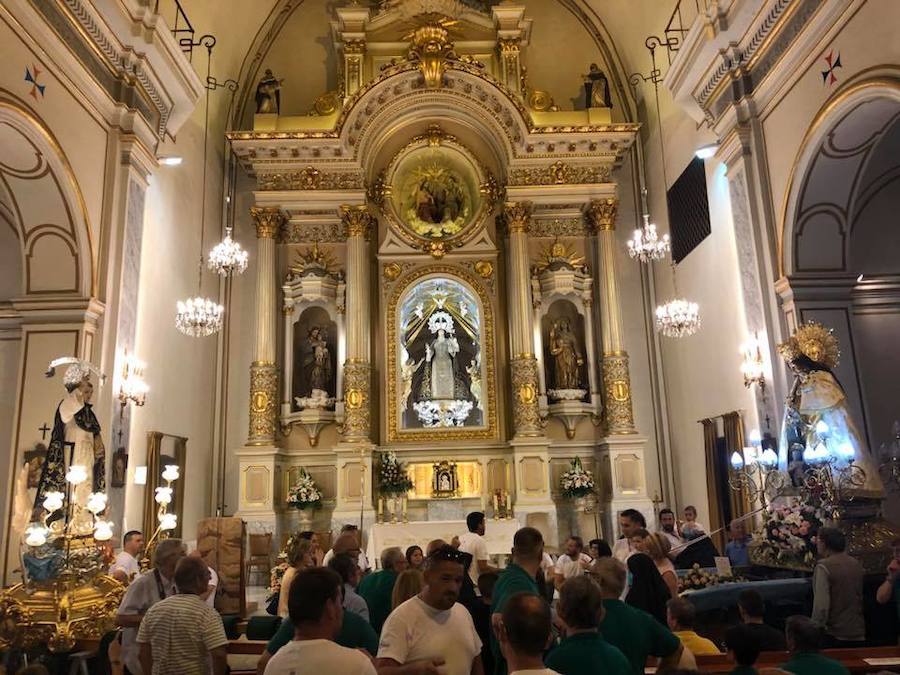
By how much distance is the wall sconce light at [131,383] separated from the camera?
9.36 meters

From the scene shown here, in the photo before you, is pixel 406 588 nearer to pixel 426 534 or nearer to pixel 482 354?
pixel 426 534

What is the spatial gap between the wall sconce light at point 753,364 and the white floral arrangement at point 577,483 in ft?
13.4

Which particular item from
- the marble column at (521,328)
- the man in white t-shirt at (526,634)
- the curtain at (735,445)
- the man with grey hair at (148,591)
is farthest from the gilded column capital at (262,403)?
the man in white t-shirt at (526,634)

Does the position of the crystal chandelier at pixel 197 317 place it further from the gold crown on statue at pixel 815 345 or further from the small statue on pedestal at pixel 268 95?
the gold crown on statue at pixel 815 345

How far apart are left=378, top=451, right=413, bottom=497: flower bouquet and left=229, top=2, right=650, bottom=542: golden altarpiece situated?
0.87 ft

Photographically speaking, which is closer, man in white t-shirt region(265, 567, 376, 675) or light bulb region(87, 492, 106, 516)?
man in white t-shirt region(265, 567, 376, 675)

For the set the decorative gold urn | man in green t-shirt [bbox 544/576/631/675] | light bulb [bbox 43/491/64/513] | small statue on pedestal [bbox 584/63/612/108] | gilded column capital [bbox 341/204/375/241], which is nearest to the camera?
man in green t-shirt [bbox 544/576/631/675]

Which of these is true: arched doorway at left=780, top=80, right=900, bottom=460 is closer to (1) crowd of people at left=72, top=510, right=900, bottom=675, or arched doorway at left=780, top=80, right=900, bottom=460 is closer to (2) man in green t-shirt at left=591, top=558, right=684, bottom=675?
(1) crowd of people at left=72, top=510, right=900, bottom=675

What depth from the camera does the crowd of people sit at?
2412mm

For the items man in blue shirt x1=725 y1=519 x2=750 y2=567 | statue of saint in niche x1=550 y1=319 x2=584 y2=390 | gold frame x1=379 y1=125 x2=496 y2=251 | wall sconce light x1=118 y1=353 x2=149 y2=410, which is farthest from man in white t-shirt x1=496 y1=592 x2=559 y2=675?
gold frame x1=379 y1=125 x2=496 y2=251

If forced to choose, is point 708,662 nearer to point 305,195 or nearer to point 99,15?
point 99,15

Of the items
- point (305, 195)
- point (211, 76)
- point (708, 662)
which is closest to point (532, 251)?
point (305, 195)

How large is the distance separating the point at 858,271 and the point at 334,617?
34.1ft

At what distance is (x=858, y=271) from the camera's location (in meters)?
10.6
